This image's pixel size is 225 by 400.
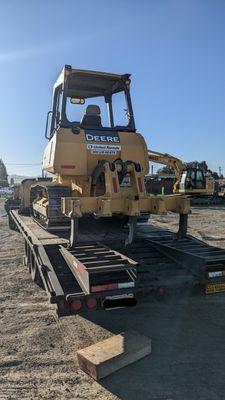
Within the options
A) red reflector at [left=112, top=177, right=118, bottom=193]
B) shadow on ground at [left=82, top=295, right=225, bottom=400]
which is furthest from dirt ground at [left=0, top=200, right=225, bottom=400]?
red reflector at [left=112, top=177, right=118, bottom=193]

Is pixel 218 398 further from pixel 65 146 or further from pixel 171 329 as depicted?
pixel 65 146

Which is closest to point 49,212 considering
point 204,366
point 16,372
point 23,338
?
point 23,338

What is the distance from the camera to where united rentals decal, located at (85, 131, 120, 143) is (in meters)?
7.08

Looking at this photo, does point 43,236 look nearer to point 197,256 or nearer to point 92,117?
point 92,117

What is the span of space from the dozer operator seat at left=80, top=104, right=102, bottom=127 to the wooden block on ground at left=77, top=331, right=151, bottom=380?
404 cm

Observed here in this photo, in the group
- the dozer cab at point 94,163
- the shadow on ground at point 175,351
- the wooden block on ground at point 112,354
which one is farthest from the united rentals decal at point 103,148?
the wooden block on ground at point 112,354

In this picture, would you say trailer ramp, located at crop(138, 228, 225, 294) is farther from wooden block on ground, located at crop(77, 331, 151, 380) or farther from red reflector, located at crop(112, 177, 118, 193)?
wooden block on ground, located at crop(77, 331, 151, 380)

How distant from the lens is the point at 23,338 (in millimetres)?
4992

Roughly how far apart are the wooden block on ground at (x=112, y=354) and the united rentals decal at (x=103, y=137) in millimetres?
3493

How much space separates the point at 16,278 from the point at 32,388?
4076mm

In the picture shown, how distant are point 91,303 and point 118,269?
492 millimetres

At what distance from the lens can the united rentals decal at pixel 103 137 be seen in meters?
7.08

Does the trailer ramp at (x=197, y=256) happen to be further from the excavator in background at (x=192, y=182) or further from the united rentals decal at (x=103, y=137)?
the excavator in background at (x=192, y=182)

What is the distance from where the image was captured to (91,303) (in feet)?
15.0
